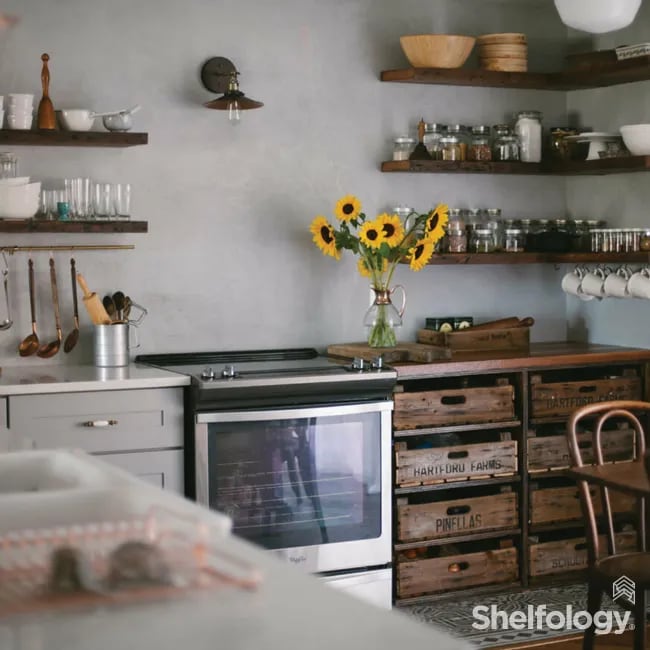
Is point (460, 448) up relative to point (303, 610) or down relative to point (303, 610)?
down

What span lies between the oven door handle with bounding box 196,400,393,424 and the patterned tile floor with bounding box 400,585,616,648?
82 centimetres

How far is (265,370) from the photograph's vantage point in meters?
4.26

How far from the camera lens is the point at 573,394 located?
4.64 m

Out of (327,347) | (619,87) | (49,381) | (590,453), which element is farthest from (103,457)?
(619,87)

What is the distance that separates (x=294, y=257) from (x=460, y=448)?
1.08m

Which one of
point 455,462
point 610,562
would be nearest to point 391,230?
point 455,462

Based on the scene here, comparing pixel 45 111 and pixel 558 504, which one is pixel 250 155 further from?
pixel 558 504

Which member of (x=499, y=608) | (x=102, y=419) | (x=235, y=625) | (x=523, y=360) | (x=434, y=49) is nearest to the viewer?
(x=235, y=625)

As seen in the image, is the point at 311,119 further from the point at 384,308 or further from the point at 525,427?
the point at 525,427

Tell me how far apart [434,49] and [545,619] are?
2.37 metres

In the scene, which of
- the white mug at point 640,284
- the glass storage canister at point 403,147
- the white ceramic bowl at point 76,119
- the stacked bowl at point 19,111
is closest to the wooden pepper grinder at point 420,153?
the glass storage canister at point 403,147

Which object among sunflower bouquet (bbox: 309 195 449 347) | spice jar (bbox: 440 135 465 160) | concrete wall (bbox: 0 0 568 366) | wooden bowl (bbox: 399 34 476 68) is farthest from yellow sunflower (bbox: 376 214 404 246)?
wooden bowl (bbox: 399 34 476 68)

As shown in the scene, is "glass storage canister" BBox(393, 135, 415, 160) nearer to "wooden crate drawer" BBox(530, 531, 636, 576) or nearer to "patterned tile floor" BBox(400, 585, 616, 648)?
"wooden crate drawer" BBox(530, 531, 636, 576)

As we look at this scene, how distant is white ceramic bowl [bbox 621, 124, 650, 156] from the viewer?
4.57m
